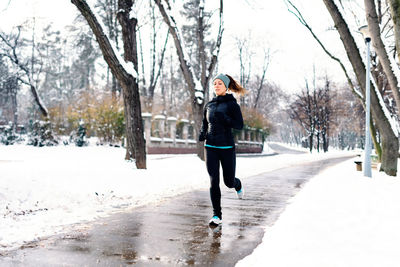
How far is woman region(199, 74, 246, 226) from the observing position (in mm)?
5129

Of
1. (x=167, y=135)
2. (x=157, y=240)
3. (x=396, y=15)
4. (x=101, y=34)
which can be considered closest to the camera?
(x=157, y=240)

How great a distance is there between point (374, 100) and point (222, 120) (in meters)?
9.50

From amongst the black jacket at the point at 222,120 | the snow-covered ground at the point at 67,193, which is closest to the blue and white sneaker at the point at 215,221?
the black jacket at the point at 222,120

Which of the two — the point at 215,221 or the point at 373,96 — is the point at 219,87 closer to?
the point at 215,221

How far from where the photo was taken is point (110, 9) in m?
28.4

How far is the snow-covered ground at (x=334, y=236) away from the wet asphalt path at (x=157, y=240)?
0.86 ft

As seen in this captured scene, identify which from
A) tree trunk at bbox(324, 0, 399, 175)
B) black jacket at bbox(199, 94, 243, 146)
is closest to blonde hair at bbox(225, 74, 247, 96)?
black jacket at bbox(199, 94, 243, 146)

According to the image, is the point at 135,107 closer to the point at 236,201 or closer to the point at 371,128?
the point at 236,201

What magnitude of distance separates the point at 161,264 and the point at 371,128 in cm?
1287

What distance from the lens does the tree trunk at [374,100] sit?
37.1ft

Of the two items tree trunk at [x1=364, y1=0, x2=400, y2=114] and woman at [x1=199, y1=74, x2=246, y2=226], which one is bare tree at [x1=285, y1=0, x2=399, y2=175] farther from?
woman at [x1=199, y1=74, x2=246, y2=226]

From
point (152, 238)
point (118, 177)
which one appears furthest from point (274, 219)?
point (118, 177)

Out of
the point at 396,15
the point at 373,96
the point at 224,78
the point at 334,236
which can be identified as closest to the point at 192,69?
the point at 373,96

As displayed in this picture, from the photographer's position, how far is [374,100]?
12992 millimetres
